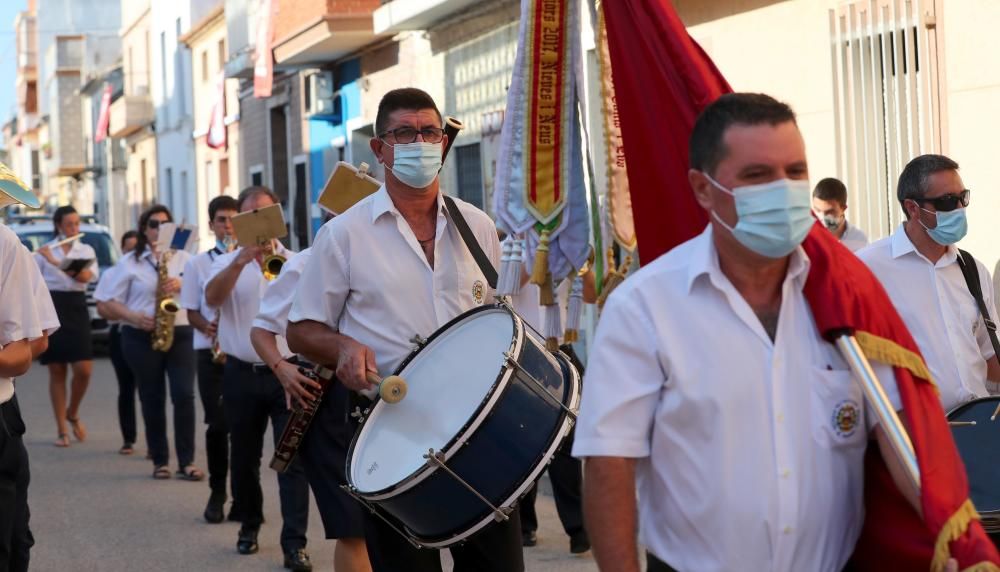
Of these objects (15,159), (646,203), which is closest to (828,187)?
(646,203)

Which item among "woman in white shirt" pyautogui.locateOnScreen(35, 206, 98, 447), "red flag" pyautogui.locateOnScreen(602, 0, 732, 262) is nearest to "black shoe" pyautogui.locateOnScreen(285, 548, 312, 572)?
"red flag" pyautogui.locateOnScreen(602, 0, 732, 262)

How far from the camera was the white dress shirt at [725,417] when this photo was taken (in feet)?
9.72

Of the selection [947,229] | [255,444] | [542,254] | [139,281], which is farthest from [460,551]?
[139,281]

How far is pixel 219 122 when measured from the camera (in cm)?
3259

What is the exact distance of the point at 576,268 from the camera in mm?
4996

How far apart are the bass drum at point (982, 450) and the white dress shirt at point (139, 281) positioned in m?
8.08

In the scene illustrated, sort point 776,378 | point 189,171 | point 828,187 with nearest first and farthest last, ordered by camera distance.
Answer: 1. point 776,378
2. point 828,187
3. point 189,171

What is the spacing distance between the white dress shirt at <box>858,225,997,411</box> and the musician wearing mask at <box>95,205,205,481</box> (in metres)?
6.80

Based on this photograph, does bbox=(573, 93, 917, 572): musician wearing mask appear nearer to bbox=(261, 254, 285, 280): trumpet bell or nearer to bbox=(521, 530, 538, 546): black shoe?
bbox=(521, 530, 538, 546): black shoe

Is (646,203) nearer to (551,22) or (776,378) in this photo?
(776,378)

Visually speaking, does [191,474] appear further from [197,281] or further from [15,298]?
[15,298]

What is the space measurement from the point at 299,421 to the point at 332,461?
0.21 meters

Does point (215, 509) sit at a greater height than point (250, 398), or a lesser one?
lesser

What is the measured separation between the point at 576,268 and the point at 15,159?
98.8m
